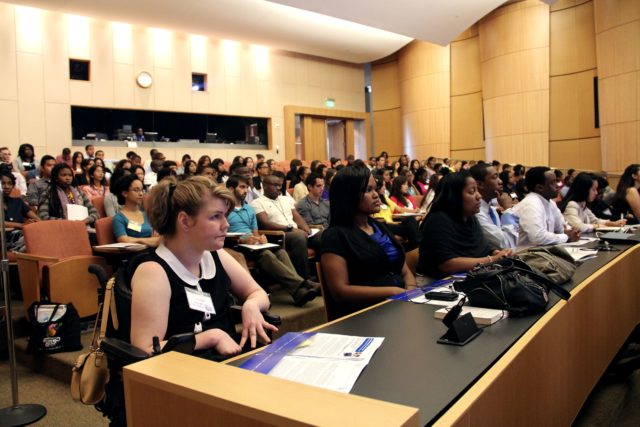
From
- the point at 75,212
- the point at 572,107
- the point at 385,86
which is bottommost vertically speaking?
the point at 75,212

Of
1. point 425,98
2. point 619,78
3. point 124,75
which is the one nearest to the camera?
point 619,78

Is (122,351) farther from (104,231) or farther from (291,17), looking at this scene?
(291,17)

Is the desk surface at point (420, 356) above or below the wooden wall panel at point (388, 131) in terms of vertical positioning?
below

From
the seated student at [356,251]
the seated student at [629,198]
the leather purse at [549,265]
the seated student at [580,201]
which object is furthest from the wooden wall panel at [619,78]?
the seated student at [356,251]

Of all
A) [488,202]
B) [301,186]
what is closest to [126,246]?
[488,202]

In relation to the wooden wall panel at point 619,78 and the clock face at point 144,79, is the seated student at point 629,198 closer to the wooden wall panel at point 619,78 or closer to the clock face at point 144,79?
the wooden wall panel at point 619,78

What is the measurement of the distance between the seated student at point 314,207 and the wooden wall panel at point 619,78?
7.34 meters

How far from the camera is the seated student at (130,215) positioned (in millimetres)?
4008

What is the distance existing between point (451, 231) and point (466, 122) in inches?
461

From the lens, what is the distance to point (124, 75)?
11406mm

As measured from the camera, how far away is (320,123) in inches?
613

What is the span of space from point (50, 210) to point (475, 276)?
4.36 metres

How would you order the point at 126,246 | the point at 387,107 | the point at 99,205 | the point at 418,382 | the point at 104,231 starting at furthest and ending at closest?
the point at 387,107 → the point at 99,205 → the point at 104,231 → the point at 126,246 → the point at 418,382

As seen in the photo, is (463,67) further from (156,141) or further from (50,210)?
(50,210)
